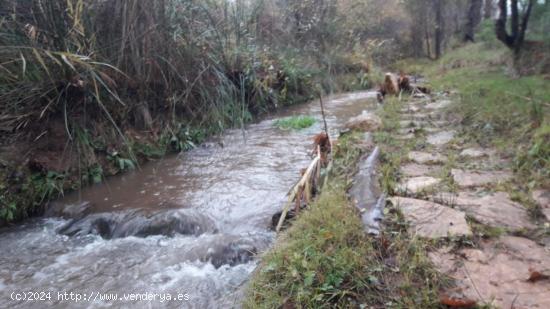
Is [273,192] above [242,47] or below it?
below

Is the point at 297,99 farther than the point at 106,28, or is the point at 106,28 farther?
the point at 297,99

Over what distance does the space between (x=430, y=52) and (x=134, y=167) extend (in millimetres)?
13893

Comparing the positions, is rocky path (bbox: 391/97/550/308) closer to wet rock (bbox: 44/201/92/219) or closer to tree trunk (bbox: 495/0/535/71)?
wet rock (bbox: 44/201/92/219)

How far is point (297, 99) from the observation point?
807 centimetres

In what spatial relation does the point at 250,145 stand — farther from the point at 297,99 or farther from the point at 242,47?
the point at 297,99

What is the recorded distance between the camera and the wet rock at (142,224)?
2703 millimetres

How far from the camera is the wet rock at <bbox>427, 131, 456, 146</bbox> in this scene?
10.1ft

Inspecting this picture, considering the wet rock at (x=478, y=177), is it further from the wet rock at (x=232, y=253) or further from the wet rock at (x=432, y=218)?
the wet rock at (x=232, y=253)

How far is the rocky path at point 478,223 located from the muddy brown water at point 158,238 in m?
1.01

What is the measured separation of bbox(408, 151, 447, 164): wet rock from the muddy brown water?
1.11 meters

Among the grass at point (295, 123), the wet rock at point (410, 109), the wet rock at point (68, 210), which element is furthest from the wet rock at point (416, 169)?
the grass at point (295, 123)

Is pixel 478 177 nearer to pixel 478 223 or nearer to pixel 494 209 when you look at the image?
pixel 494 209

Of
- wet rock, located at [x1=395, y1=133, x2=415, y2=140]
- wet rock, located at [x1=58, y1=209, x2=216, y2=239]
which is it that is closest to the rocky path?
wet rock, located at [x1=395, y1=133, x2=415, y2=140]

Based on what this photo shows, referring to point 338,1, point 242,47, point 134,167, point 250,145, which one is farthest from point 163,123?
point 338,1
